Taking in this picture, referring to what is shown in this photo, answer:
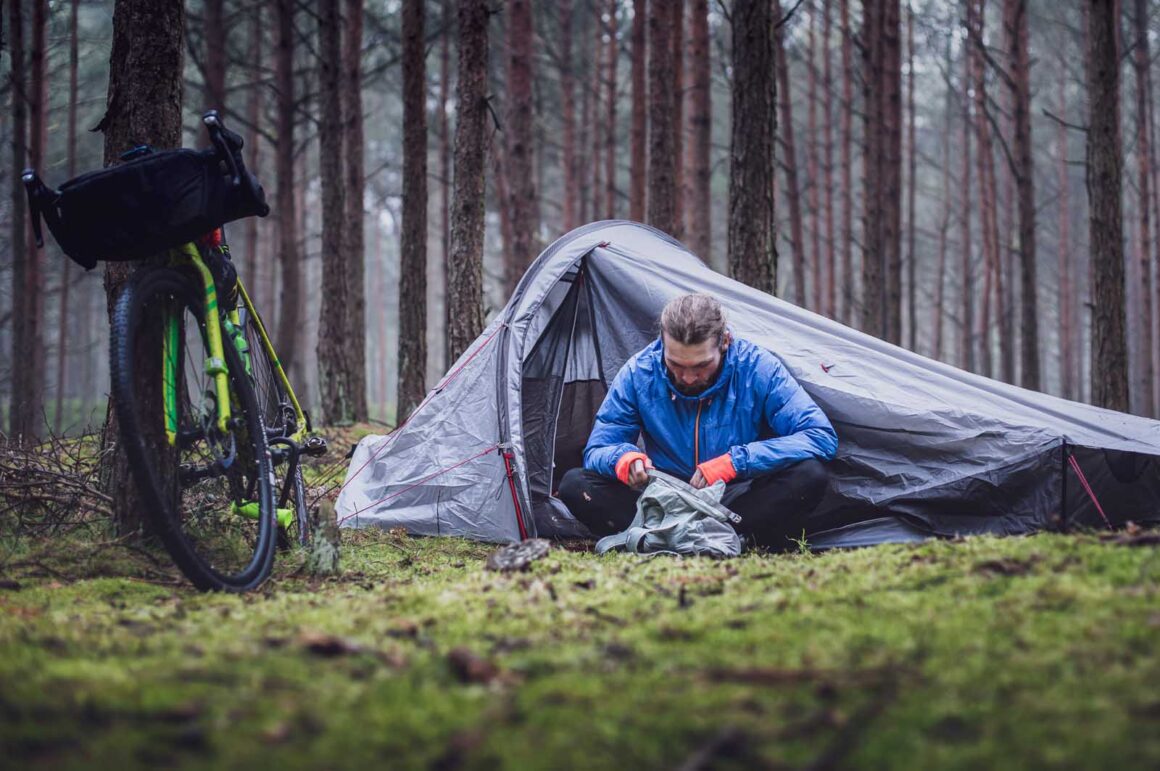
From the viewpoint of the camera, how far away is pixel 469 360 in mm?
4773

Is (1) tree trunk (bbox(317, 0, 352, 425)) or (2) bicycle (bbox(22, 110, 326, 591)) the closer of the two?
(2) bicycle (bbox(22, 110, 326, 591))

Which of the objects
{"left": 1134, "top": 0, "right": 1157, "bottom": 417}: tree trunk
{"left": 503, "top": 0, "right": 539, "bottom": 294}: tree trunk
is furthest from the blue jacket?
{"left": 1134, "top": 0, "right": 1157, "bottom": 417}: tree trunk

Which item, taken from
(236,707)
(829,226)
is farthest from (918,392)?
(829,226)

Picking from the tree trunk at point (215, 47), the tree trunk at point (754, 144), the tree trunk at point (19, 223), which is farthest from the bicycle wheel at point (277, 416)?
the tree trunk at point (19, 223)

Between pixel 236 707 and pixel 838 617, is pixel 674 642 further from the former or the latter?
pixel 236 707

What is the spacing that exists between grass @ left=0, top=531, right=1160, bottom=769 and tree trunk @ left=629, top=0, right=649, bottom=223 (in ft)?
26.1

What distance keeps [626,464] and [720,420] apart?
520 millimetres

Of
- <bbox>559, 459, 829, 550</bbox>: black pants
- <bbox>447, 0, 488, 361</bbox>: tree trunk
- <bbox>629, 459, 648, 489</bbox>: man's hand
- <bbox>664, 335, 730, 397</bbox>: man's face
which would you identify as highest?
<bbox>447, 0, 488, 361</bbox>: tree trunk

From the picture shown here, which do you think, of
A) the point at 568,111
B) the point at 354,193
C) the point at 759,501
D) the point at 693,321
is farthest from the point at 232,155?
the point at 568,111

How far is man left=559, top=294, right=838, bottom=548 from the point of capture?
12.9ft

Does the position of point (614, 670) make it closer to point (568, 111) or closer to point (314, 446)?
point (314, 446)

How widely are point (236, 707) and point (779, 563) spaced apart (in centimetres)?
222

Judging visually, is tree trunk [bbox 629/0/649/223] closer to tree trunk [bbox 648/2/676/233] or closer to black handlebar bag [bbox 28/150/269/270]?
tree trunk [bbox 648/2/676/233]

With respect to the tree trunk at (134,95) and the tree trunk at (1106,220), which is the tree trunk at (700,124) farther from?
the tree trunk at (134,95)
